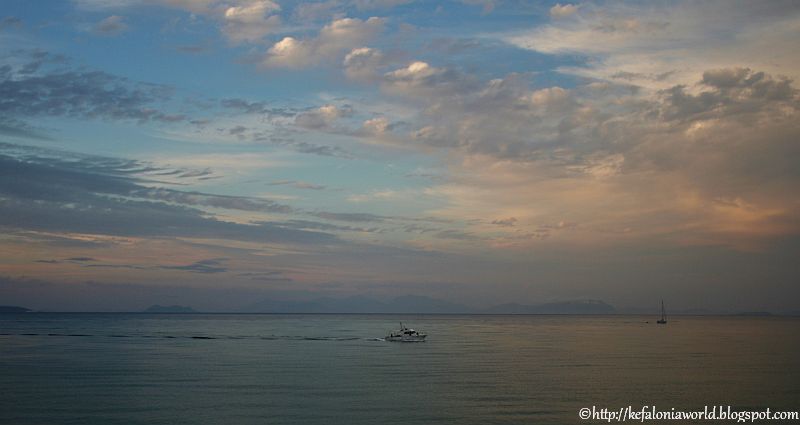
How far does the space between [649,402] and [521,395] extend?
35.4ft

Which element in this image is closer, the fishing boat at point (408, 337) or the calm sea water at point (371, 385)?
the calm sea water at point (371, 385)

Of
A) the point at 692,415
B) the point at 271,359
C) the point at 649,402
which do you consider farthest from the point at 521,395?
the point at 271,359

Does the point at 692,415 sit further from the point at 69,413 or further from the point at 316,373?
the point at 69,413

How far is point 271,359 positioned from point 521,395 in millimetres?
47792

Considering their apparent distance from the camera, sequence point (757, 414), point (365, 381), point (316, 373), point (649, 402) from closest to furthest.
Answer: point (757, 414) < point (649, 402) < point (365, 381) < point (316, 373)

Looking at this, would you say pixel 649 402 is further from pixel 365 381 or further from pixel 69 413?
pixel 69 413

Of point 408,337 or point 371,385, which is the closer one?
point 371,385

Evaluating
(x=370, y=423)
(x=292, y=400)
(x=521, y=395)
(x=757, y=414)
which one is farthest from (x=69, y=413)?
(x=757, y=414)

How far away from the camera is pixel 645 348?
12400cm

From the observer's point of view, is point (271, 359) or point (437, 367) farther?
point (271, 359)

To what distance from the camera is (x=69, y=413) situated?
2026 inches

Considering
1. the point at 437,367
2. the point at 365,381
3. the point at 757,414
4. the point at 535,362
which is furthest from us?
the point at 535,362

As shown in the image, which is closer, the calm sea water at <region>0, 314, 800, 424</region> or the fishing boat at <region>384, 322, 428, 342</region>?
the calm sea water at <region>0, 314, 800, 424</region>

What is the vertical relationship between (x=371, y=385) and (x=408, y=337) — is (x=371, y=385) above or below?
above
